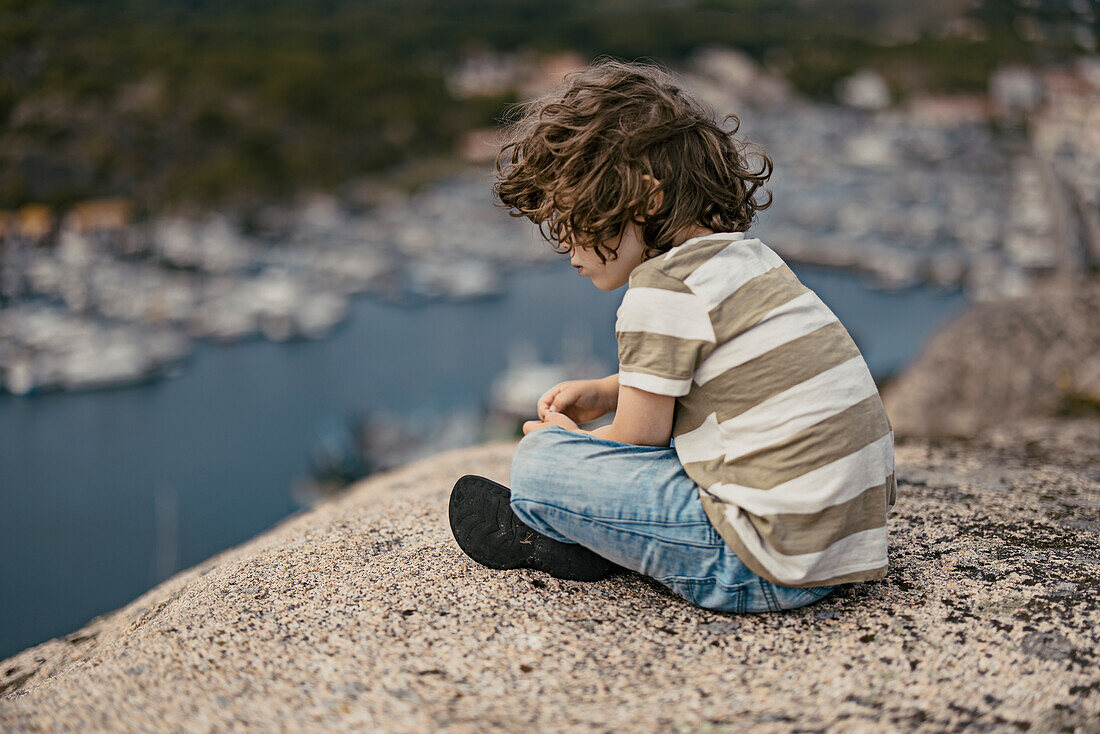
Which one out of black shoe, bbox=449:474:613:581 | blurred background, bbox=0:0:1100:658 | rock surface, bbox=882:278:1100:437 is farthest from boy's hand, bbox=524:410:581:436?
blurred background, bbox=0:0:1100:658

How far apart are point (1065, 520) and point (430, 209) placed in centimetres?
2453

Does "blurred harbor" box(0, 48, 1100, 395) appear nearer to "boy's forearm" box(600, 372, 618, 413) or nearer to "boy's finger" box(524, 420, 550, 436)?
"boy's forearm" box(600, 372, 618, 413)

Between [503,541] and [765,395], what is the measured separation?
0.51 meters

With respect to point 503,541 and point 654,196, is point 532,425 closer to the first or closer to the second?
point 503,541

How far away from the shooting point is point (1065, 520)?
1.64 meters

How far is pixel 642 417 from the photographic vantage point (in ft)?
3.71

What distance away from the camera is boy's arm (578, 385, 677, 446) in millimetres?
1120

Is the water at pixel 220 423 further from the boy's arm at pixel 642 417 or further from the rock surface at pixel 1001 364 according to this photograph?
the boy's arm at pixel 642 417

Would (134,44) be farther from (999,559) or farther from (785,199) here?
(999,559)

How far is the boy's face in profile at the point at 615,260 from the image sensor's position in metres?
1.23

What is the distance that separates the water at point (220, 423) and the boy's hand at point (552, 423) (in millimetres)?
6674

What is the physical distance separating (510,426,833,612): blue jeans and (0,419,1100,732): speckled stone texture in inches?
2.0

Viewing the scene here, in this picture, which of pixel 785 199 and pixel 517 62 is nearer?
pixel 785 199

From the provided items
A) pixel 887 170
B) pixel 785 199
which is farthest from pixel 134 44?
pixel 887 170
